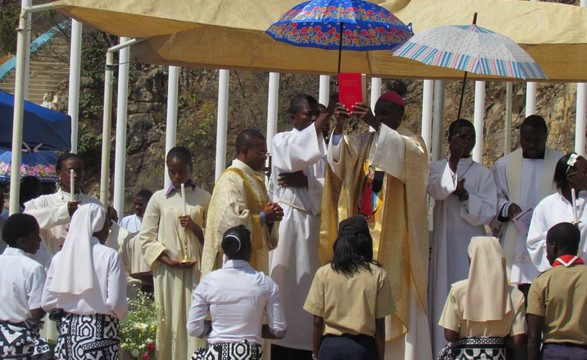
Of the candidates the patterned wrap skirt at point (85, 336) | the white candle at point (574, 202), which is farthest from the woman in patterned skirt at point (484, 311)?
the patterned wrap skirt at point (85, 336)

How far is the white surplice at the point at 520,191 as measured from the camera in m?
8.18

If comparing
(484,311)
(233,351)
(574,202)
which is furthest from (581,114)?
(233,351)

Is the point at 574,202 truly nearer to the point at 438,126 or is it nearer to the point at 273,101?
the point at 438,126

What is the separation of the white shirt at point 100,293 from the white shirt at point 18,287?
0.08m

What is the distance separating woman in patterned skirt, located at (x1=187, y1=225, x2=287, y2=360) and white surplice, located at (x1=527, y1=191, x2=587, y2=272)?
2.18 meters

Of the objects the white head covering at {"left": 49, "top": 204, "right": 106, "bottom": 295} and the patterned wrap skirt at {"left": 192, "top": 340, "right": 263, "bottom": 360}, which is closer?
the patterned wrap skirt at {"left": 192, "top": 340, "right": 263, "bottom": 360}

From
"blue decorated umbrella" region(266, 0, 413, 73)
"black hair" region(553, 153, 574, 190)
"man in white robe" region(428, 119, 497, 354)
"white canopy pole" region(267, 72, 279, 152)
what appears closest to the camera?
"blue decorated umbrella" region(266, 0, 413, 73)

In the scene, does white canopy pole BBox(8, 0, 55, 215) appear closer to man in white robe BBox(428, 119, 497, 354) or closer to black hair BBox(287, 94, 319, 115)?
black hair BBox(287, 94, 319, 115)

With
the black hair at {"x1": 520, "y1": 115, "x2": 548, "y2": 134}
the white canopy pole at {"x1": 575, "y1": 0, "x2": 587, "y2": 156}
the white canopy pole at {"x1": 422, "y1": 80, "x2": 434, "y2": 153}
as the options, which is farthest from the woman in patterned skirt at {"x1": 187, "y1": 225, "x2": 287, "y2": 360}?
the white canopy pole at {"x1": 575, "y1": 0, "x2": 587, "y2": 156}

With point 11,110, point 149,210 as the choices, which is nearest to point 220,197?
point 149,210

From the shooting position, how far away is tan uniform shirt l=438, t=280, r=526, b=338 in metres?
6.60

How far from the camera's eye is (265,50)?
9414mm

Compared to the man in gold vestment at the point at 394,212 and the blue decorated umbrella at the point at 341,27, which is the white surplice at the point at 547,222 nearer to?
the man in gold vestment at the point at 394,212

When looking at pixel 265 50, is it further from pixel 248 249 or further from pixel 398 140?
pixel 248 249
